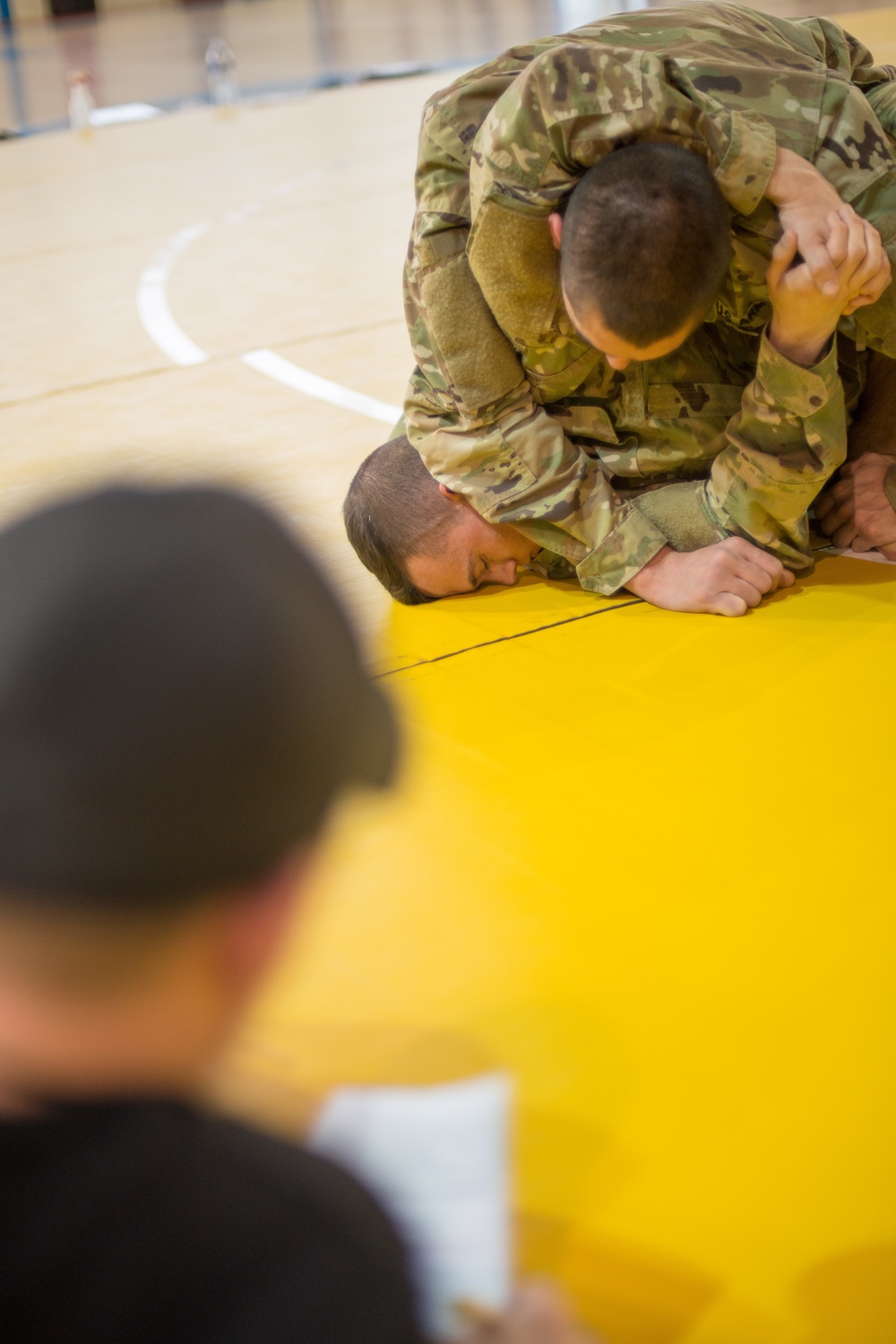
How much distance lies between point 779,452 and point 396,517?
2.32ft

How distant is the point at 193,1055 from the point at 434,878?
3.64 ft

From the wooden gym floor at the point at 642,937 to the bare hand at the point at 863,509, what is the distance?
0.18ft

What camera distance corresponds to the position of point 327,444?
11.5 ft

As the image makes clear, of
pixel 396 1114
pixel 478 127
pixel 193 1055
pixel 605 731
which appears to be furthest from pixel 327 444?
pixel 193 1055

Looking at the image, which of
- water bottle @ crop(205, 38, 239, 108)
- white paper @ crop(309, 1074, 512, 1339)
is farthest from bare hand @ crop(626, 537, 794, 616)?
water bottle @ crop(205, 38, 239, 108)

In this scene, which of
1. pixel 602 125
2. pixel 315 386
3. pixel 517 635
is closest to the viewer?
pixel 602 125

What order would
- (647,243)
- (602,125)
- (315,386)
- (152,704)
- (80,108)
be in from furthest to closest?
(80,108)
(315,386)
(602,125)
(647,243)
(152,704)

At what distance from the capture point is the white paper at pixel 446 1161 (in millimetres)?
1236

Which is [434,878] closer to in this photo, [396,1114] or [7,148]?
[396,1114]

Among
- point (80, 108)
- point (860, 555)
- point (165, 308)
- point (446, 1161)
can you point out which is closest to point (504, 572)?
point (860, 555)

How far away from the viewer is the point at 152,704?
59cm

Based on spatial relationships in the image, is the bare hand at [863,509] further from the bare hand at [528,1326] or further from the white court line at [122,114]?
the white court line at [122,114]

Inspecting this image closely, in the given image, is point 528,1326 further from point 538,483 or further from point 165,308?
point 165,308

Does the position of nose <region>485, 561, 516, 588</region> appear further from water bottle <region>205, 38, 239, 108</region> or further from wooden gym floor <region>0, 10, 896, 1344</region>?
water bottle <region>205, 38, 239, 108</region>
